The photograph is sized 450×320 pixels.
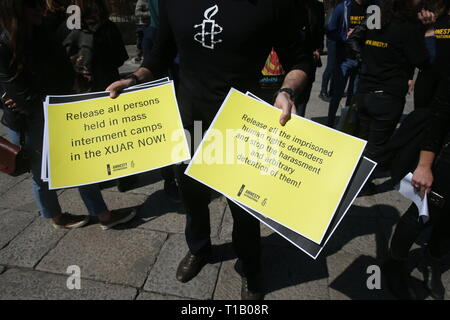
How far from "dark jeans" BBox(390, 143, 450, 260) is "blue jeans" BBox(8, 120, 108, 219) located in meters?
2.27

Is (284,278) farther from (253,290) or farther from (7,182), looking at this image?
(7,182)

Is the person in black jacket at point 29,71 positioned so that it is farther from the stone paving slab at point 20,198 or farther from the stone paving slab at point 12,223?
the stone paving slab at point 20,198

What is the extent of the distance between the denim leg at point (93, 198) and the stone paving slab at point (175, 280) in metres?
0.67

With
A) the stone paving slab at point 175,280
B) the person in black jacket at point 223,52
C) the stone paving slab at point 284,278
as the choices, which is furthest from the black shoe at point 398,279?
the stone paving slab at point 175,280

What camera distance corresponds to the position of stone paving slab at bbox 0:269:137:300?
206cm

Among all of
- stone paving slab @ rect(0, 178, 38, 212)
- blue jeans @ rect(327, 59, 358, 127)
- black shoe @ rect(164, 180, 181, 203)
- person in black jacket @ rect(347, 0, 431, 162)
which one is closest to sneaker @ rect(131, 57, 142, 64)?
blue jeans @ rect(327, 59, 358, 127)

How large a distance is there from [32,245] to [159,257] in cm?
105

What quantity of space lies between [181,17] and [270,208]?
1.04m

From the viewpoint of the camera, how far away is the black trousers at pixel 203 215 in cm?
171

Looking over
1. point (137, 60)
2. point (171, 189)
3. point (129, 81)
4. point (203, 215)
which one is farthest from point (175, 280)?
point (137, 60)

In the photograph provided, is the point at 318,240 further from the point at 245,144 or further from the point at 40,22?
the point at 40,22

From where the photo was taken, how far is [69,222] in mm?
2682

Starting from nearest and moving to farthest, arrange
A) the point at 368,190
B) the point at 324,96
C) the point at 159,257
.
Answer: the point at 159,257 < the point at 368,190 < the point at 324,96

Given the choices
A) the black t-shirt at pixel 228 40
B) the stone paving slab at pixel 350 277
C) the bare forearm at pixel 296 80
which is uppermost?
the black t-shirt at pixel 228 40
